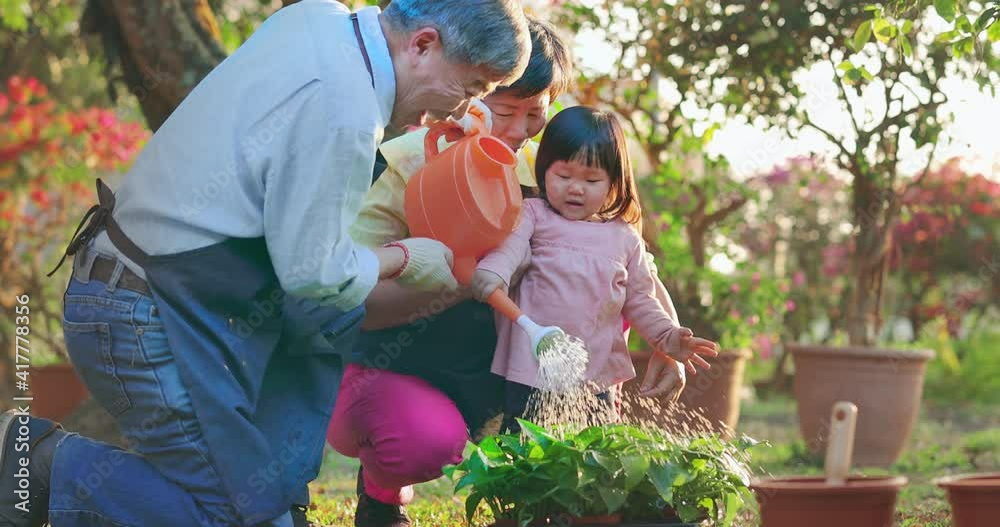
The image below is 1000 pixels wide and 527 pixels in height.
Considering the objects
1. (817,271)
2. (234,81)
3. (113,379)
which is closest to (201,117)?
(234,81)

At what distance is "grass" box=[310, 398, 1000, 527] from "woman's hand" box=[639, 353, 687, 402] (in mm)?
299

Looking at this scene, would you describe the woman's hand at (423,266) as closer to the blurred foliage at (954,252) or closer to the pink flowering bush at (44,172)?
the pink flowering bush at (44,172)

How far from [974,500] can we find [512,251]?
3.76 ft

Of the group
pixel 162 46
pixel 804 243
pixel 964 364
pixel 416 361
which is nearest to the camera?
pixel 416 361

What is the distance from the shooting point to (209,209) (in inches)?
95.7

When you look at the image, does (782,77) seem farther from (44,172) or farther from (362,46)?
(44,172)

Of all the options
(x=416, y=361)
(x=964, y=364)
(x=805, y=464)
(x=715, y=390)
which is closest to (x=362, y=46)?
(x=416, y=361)

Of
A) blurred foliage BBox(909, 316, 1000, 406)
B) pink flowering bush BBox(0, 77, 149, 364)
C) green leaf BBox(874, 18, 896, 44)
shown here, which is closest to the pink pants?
green leaf BBox(874, 18, 896, 44)

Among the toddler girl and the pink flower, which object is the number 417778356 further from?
the pink flower

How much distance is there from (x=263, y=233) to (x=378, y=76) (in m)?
0.39

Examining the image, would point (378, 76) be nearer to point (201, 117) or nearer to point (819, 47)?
point (201, 117)

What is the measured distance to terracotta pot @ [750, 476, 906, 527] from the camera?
235cm

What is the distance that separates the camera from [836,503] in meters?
2.35

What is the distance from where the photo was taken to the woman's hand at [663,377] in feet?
10.1
